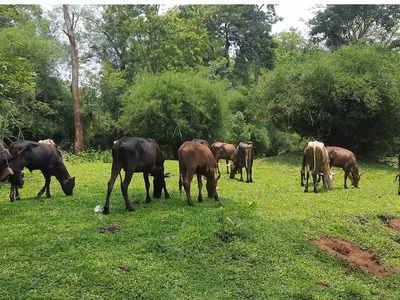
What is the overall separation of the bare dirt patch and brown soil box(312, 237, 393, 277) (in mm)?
1851

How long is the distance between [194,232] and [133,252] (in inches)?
52.5

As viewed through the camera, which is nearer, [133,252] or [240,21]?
[133,252]

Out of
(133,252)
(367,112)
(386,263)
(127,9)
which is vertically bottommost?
(386,263)

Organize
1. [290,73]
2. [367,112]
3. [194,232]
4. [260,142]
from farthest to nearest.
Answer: [260,142], [290,73], [367,112], [194,232]

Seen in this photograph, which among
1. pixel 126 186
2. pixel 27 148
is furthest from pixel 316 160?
pixel 27 148

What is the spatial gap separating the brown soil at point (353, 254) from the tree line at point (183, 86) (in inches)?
312

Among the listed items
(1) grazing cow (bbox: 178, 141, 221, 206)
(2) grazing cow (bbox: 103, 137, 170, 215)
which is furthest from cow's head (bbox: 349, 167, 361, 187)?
(2) grazing cow (bbox: 103, 137, 170, 215)

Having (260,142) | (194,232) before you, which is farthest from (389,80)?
(194,232)

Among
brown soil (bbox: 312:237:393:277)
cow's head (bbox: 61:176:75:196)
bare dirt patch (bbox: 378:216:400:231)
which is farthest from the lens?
cow's head (bbox: 61:176:75:196)

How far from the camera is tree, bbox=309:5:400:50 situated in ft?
115

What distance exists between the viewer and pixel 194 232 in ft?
23.2

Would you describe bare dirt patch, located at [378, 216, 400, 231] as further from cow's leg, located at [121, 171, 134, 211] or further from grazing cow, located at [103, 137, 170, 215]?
cow's leg, located at [121, 171, 134, 211]

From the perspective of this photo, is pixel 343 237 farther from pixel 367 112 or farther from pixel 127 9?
pixel 127 9

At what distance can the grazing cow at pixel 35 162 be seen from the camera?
391 inches
